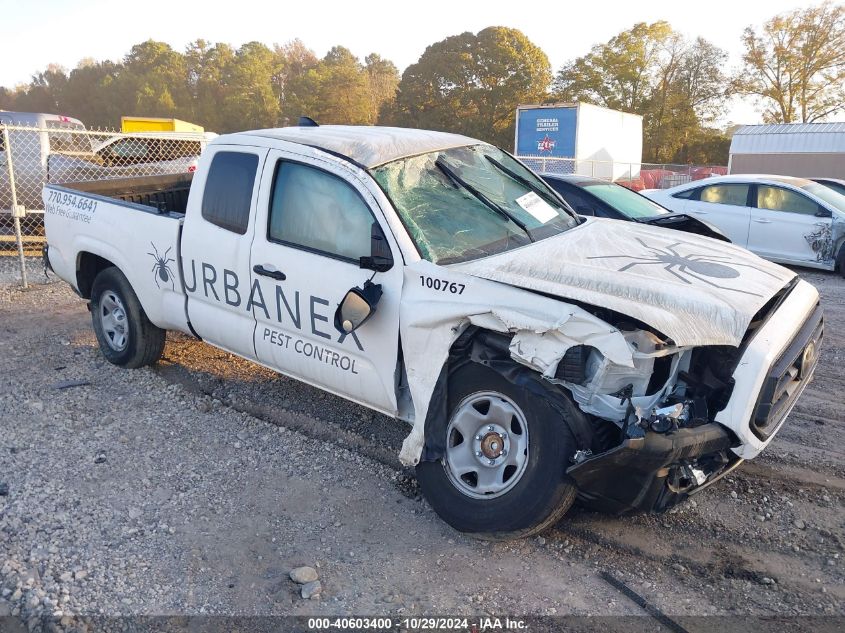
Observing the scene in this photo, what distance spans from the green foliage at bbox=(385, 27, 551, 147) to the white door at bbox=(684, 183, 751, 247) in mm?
36265

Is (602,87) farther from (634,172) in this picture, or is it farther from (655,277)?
(655,277)

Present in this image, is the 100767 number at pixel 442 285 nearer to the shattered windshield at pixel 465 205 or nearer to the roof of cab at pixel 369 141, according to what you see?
the shattered windshield at pixel 465 205

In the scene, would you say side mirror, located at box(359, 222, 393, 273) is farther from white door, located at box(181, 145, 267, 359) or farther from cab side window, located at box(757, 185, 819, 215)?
cab side window, located at box(757, 185, 819, 215)

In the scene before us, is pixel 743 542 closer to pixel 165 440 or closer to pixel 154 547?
pixel 154 547

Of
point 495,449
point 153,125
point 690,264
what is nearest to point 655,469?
point 495,449

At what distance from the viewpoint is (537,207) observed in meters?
4.56

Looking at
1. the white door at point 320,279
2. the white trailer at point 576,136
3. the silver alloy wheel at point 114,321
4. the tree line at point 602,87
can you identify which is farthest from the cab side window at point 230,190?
the tree line at point 602,87

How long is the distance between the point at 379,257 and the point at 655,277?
141cm

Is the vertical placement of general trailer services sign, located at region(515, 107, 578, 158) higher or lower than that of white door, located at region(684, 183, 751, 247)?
higher

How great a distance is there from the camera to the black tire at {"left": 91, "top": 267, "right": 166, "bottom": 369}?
5.63m

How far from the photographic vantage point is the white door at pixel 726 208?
36.0ft

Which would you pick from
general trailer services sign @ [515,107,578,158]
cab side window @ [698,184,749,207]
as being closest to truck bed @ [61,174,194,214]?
cab side window @ [698,184,749,207]

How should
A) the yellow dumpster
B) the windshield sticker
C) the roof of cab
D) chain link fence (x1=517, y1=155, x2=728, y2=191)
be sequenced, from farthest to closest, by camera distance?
1. chain link fence (x1=517, y1=155, x2=728, y2=191)
2. the yellow dumpster
3. the windshield sticker
4. the roof of cab

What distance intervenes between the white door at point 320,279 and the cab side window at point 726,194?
901cm
